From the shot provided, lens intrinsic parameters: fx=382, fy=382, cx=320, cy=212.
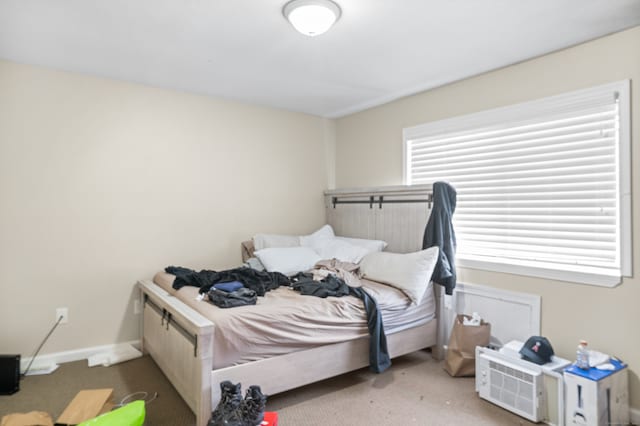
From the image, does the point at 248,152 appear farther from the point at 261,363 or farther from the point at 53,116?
the point at 261,363

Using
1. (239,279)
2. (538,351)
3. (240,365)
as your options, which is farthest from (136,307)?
(538,351)

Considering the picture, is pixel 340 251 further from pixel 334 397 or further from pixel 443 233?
pixel 334 397

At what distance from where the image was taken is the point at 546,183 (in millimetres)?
2758

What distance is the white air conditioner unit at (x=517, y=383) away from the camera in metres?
2.28

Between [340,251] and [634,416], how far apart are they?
7.80ft

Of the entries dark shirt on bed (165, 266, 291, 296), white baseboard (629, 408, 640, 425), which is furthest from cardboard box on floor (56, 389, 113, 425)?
white baseboard (629, 408, 640, 425)

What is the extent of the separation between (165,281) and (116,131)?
4.53 ft

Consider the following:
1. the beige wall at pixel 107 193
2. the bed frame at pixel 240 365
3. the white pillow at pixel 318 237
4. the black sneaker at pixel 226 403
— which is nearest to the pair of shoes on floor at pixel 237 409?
the black sneaker at pixel 226 403

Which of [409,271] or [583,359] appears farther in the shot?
[409,271]

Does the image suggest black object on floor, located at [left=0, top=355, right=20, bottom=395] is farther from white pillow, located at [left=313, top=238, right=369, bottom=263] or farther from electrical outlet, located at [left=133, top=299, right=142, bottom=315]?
white pillow, located at [left=313, top=238, right=369, bottom=263]

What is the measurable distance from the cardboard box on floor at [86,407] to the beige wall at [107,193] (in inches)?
42.0

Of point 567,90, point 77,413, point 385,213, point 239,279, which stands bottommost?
point 77,413

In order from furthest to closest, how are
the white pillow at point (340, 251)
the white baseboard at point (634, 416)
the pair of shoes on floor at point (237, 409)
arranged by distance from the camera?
the white pillow at point (340, 251) < the white baseboard at point (634, 416) < the pair of shoes on floor at point (237, 409)

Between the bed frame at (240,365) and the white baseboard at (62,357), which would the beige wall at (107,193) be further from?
the bed frame at (240,365)
